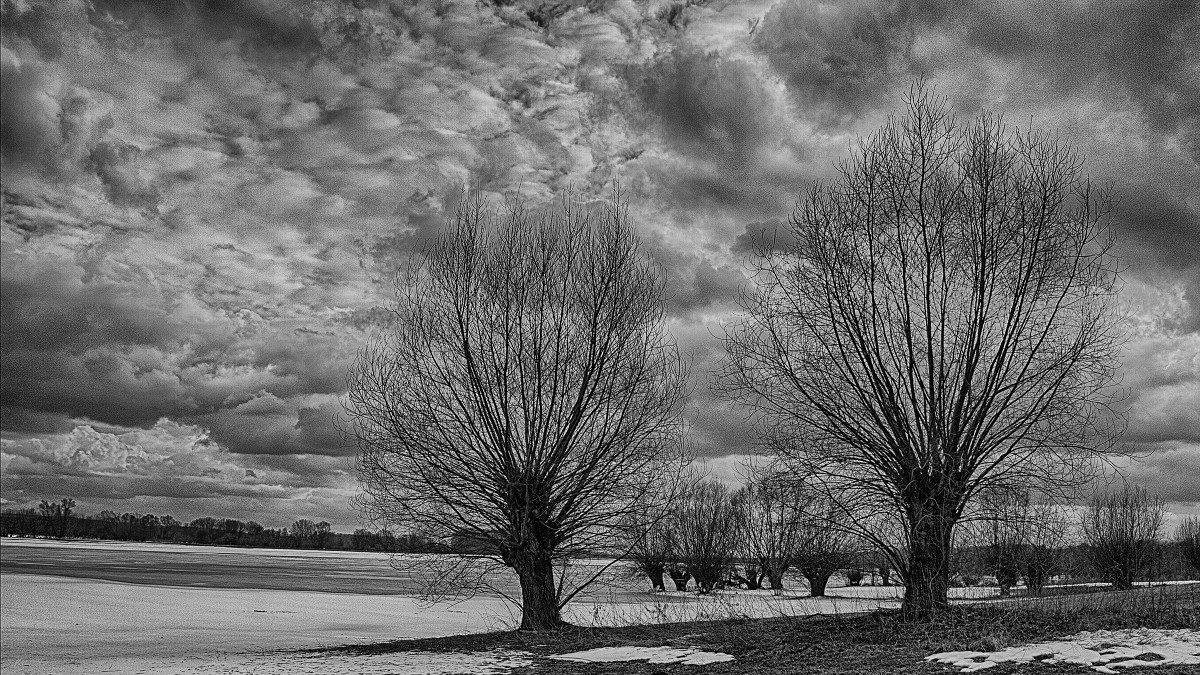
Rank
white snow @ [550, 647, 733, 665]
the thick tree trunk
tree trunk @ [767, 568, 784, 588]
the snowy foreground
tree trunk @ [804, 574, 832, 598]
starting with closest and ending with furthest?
white snow @ [550, 647, 733, 665], the snowy foreground, tree trunk @ [804, 574, 832, 598], tree trunk @ [767, 568, 784, 588], the thick tree trunk

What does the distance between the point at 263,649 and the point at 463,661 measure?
721 centimetres

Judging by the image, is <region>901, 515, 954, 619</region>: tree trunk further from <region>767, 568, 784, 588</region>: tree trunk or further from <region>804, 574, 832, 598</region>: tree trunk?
<region>767, 568, 784, 588</region>: tree trunk

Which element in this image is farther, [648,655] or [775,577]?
[775,577]

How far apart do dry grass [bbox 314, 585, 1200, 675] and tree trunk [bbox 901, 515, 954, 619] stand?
1.12 ft

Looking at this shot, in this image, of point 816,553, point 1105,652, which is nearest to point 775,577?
point 816,553

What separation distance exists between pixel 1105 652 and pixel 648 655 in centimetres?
677

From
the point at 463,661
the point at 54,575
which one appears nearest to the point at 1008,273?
the point at 463,661

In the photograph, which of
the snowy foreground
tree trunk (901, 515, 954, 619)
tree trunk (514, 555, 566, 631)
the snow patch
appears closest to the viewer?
the snow patch

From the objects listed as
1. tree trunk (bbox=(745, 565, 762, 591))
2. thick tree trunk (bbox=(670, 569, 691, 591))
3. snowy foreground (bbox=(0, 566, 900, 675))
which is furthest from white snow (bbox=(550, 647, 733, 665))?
tree trunk (bbox=(745, 565, 762, 591))

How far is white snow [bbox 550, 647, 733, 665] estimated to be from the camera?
45.0ft

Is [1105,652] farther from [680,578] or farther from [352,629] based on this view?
[680,578]

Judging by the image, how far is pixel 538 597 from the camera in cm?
1891

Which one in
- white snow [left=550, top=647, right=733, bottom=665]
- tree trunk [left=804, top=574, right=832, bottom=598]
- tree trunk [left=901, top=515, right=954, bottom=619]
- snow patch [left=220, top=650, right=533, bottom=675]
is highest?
tree trunk [left=901, top=515, right=954, bottom=619]

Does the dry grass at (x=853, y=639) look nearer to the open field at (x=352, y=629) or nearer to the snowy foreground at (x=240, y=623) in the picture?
the open field at (x=352, y=629)
